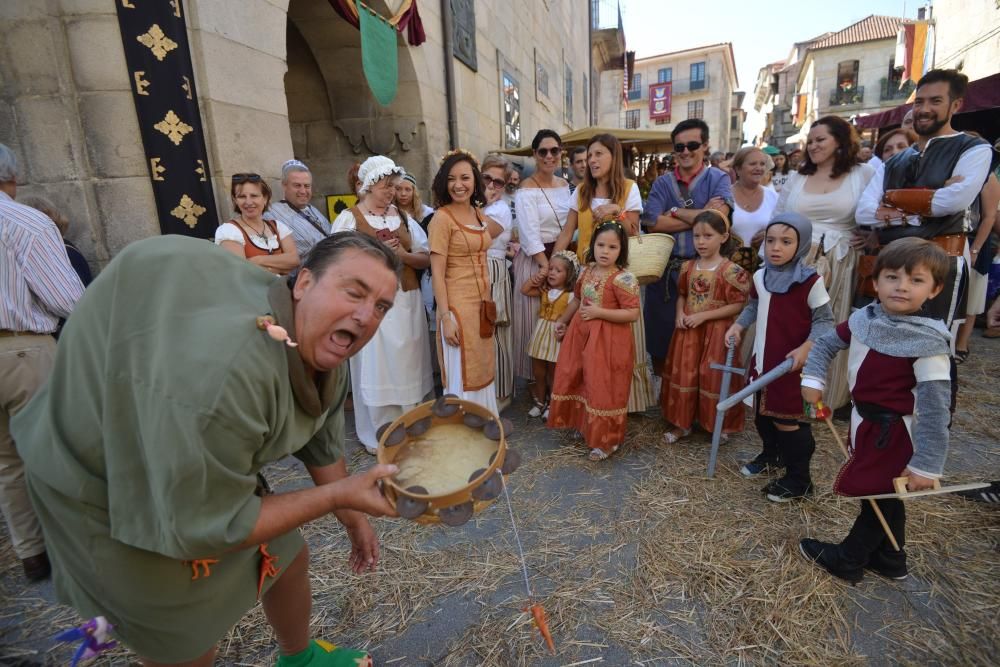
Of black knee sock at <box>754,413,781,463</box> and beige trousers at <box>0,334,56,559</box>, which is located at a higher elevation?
beige trousers at <box>0,334,56,559</box>

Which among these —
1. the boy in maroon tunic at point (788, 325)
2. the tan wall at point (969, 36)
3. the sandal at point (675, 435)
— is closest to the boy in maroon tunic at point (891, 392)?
the boy in maroon tunic at point (788, 325)

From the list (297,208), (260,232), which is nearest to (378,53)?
(297,208)

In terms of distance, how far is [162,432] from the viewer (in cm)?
97

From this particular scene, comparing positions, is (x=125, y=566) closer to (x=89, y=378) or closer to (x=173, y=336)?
(x=89, y=378)

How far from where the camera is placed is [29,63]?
3.09 meters

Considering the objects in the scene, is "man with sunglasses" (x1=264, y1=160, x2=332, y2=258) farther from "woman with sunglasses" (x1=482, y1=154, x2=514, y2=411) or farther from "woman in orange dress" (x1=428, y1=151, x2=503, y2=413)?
"woman with sunglasses" (x1=482, y1=154, x2=514, y2=411)

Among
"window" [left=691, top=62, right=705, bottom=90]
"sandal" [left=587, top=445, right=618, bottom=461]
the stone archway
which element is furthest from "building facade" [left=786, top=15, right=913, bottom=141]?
"sandal" [left=587, top=445, right=618, bottom=461]

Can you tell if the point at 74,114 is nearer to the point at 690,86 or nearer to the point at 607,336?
the point at 607,336

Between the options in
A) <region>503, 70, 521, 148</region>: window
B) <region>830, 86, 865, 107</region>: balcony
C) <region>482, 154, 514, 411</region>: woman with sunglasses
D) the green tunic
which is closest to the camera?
the green tunic

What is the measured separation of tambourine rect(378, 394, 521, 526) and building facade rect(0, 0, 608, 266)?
297 centimetres

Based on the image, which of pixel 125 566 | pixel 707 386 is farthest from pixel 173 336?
pixel 707 386

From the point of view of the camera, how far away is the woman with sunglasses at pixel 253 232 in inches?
132

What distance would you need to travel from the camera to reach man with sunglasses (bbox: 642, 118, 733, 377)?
12.2ft

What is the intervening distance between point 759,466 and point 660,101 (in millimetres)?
53316
